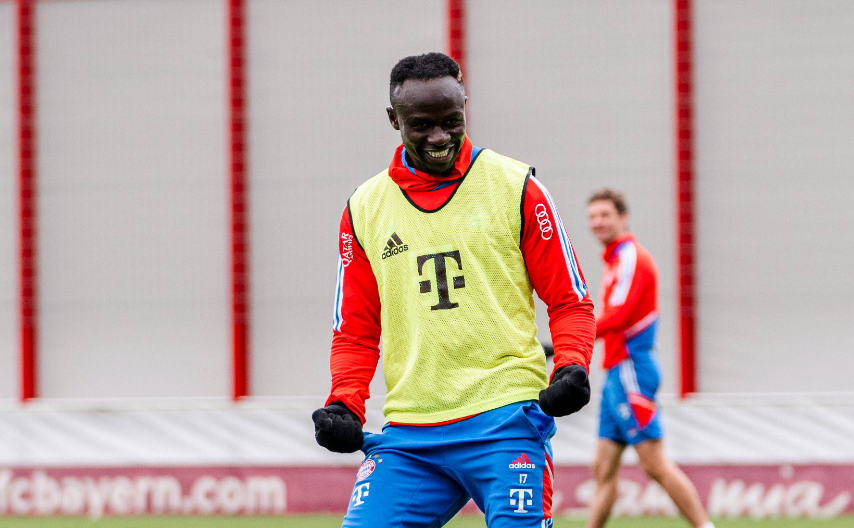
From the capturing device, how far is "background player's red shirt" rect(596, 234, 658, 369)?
20.5 ft

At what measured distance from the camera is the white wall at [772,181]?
8.48 metres

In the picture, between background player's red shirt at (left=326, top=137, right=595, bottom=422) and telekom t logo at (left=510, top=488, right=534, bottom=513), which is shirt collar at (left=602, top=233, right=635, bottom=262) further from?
telekom t logo at (left=510, top=488, right=534, bottom=513)

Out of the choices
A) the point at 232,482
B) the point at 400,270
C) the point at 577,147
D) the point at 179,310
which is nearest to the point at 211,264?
the point at 179,310

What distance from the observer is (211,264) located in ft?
29.7

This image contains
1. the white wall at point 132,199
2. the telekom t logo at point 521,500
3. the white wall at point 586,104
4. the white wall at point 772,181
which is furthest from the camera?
the white wall at point 132,199

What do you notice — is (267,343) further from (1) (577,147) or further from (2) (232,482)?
(1) (577,147)

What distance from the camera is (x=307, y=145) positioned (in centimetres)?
895

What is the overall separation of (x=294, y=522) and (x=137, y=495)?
135 centimetres

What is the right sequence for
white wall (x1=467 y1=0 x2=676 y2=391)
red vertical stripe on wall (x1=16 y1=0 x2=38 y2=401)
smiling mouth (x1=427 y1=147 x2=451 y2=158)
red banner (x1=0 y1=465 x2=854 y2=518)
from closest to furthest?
smiling mouth (x1=427 y1=147 x2=451 y2=158)
red banner (x1=0 y1=465 x2=854 y2=518)
white wall (x1=467 y1=0 x2=676 y2=391)
red vertical stripe on wall (x1=16 y1=0 x2=38 y2=401)

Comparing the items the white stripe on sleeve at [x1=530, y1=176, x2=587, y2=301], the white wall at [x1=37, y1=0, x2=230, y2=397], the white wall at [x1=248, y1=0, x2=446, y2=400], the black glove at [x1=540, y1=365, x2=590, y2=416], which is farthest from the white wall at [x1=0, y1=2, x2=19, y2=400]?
the black glove at [x1=540, y1=365, x2=590, y2=416]

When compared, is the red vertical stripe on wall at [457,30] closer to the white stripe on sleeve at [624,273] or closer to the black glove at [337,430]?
the white stripe on sleeve at [624,273]

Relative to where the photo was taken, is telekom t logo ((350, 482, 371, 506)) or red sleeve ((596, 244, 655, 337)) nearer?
telekom t logo ((350, 482, 371, 506))

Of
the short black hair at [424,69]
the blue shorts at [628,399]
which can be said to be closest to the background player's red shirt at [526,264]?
the short black hair at [424,69]

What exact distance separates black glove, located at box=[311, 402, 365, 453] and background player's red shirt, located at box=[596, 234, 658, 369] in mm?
3275
